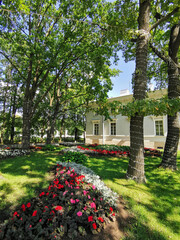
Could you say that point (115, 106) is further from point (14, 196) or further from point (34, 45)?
point (34, 45)

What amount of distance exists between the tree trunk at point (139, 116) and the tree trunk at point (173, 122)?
2595 mm

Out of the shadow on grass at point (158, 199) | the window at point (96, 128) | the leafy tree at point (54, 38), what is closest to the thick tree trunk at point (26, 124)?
the leafy tree at point (54, 38)

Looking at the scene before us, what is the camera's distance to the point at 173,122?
604cm

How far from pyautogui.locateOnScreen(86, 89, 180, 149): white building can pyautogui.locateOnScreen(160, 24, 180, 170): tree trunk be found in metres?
7.22

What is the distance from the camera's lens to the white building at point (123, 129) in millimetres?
15773

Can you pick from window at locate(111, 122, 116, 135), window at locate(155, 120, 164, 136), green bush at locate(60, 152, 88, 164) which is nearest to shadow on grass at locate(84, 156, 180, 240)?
green bush at locate(60, 152, 88, 164)

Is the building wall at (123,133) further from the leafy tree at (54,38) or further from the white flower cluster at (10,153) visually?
the white flower cluster at (10,153)

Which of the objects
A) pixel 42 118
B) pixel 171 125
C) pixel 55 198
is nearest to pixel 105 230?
pixel 55 198

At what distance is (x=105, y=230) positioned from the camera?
7.46ft

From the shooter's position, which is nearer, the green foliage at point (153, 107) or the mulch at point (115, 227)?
the mulch at point (115, 227)

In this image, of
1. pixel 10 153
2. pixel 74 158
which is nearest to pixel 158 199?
pixel 74 158

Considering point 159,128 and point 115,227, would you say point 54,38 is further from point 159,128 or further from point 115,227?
point 159,128

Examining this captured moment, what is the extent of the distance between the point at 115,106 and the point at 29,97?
825 centimetres

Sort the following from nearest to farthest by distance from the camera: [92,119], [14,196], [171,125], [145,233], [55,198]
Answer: [145,233]
[55,198]
[14,196]
[171,125]
[92,119]
